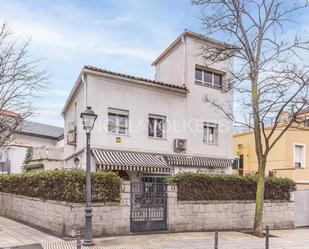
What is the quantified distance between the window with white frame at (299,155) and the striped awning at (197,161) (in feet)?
24.4

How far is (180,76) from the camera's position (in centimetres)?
2309

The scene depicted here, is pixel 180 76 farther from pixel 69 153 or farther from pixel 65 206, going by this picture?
pixel 65 206

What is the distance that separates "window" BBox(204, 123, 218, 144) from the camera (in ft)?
77.1

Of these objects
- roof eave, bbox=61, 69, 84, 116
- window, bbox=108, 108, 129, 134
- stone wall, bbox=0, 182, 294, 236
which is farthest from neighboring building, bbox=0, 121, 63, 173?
window, bbox=108, 108, 129, 134

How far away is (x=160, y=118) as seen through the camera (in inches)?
861

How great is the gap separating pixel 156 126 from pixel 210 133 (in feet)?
14.0

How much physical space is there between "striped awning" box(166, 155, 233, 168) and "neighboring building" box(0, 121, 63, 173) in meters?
10.0

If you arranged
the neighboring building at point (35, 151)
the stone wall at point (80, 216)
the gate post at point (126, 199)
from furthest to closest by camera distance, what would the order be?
1. the neighboring building at point (35, 151)
2. the gate post at point (126, 199)
3. the stone wall at point (80, 216)

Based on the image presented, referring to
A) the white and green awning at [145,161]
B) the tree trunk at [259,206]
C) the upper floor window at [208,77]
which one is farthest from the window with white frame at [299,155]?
the tree trunk at [259,206]

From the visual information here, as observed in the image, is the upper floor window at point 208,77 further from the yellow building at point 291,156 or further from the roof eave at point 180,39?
the yellow building at point 291,156

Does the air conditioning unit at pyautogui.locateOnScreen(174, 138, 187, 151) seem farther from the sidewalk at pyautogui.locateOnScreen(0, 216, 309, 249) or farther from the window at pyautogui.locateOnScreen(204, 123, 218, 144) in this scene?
the sidewalk at pyautogui.locateOnScreen(0, 216, 309, 249)

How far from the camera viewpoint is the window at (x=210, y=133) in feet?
77.1

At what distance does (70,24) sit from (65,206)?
666 cm

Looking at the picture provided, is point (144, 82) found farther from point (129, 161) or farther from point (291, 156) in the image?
point (291, 156)
